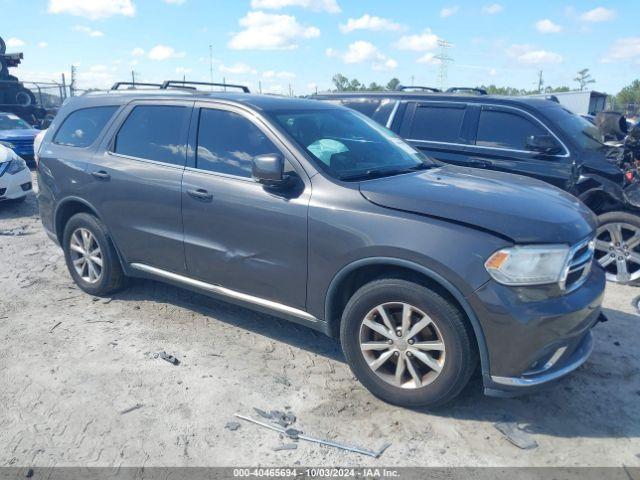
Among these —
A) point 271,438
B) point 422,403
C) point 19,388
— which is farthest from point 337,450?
point 19,388

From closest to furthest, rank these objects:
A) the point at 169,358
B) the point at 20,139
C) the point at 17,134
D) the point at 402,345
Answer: the point at 402,345
the point at 169,358
the point at 20,139
the point at 17,134

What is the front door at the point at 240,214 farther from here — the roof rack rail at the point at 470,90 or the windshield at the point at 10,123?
the windshield at the point at 10,123

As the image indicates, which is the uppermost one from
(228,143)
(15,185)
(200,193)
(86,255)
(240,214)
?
(228,143)

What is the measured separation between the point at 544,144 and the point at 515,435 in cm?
369

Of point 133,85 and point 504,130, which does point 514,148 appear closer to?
point 504,130

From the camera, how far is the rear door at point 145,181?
4.18 meters

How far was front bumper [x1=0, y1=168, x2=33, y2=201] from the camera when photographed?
842 cm

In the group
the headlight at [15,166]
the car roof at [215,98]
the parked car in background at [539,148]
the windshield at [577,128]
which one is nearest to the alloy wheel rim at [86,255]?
the car roof at [215,98]

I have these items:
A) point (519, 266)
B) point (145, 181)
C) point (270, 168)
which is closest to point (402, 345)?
point (519, 266)

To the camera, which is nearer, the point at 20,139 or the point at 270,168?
the point at 270,168

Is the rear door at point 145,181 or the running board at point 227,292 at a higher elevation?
the rear door at point 145,181

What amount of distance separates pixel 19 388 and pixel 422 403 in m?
2.62

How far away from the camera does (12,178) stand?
8.54 metres

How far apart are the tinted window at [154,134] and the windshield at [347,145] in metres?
0.89
